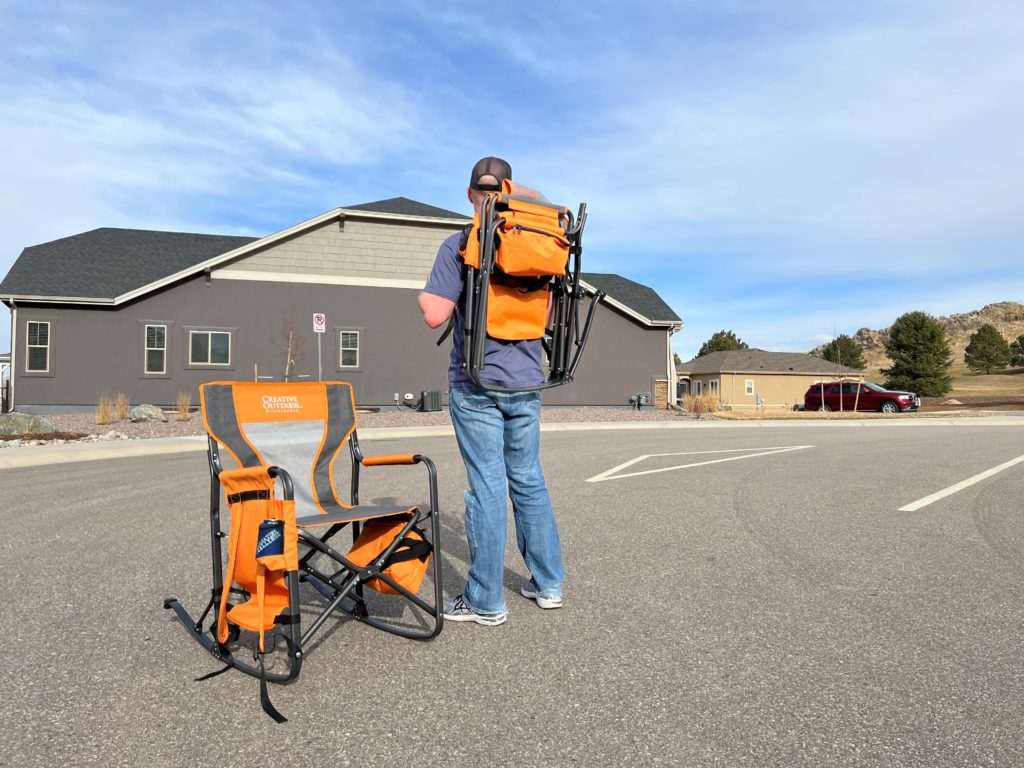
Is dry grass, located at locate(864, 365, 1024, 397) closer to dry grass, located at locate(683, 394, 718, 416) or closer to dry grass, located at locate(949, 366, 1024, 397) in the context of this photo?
dry grass, located at locate(949, 366, 1024, 397)

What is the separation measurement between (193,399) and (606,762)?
976 inches

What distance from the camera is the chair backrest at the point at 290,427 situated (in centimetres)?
390

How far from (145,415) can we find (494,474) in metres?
18.4

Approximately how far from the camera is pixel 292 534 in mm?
3102

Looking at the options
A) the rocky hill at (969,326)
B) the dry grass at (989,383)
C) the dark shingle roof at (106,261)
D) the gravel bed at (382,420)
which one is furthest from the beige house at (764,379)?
the rocky hill at (969,326)

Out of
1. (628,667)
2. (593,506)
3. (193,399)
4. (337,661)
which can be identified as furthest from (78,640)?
(193,399)

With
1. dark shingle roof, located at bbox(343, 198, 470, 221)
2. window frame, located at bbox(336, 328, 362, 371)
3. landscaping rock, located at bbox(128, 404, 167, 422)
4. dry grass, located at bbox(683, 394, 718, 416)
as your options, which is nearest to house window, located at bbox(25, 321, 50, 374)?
landscaping rock, located at bbox(128, 404, 167, 422)

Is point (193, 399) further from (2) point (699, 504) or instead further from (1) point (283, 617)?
(1) point (283, 617)

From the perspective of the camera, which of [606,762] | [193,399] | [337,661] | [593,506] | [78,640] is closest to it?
[606,762]

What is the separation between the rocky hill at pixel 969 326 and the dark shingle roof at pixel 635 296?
121214mm

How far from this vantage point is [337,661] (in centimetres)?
343

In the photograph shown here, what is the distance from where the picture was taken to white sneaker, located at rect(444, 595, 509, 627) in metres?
3.86

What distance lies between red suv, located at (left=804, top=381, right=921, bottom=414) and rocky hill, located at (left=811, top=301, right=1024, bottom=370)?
11127 centimetres

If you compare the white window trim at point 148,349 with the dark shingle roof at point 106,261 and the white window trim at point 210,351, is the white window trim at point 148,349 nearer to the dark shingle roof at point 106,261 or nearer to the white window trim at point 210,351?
the white window trim at point 210,351
